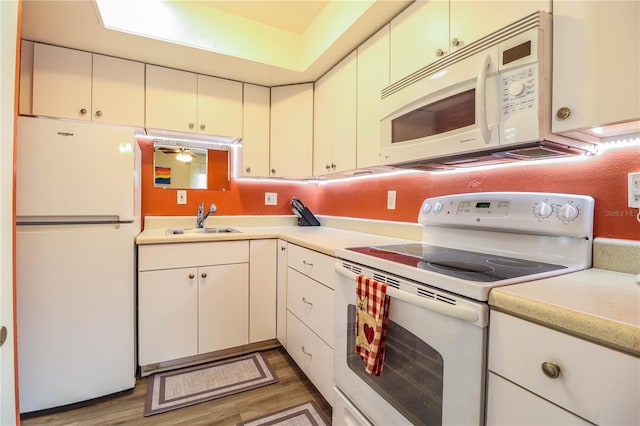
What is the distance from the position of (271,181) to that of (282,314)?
1221mm

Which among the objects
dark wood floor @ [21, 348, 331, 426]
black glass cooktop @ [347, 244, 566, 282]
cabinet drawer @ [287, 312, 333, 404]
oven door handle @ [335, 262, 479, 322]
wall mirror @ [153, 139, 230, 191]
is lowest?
dark wood floor @ [21, 348, 331, 426]

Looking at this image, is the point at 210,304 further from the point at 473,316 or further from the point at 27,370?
the point at 473,316

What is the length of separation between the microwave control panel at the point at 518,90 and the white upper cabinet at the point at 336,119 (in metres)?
1.01

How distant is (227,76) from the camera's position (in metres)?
2.37

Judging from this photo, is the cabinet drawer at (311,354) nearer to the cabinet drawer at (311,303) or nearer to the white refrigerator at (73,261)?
the cabinet drawer at (311,303)

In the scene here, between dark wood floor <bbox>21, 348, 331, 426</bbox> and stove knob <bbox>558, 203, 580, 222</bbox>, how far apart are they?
144 cm

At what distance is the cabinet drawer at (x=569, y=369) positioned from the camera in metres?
0.56

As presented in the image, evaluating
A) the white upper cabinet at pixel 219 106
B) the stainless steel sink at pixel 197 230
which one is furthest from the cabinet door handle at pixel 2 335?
the white upper cabinet at pixel 219 106

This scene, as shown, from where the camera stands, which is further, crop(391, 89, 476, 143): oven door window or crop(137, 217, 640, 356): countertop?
crop(391, 89, 476, 143): oven door window

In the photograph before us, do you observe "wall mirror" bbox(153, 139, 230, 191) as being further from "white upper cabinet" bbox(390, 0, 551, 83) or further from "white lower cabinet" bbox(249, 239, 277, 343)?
"white upper cabinet" bbox(390, 0, 551, 83)

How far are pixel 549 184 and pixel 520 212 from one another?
205 millimetres

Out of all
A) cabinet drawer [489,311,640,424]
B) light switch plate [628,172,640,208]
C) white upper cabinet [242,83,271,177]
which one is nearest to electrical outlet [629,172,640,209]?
light switch plate [628,172,640,208]

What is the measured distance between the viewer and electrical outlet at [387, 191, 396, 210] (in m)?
2.05

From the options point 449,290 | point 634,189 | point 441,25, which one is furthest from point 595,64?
point 449,290
